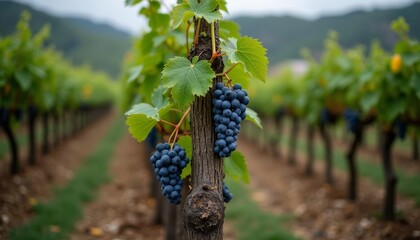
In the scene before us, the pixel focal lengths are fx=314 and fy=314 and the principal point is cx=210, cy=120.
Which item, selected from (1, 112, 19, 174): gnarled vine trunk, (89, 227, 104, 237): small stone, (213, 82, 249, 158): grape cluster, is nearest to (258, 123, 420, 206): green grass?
(89, 227, 104, 237): small stone

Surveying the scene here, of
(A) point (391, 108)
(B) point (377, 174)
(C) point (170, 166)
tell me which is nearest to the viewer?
(C) point (170, 166)

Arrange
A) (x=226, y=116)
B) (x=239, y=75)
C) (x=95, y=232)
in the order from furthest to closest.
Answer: (x=95, y=232)
(x=239, y=75)
(x=226, y=116)

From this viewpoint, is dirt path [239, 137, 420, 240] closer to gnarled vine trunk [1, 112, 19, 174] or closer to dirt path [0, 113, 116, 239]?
dirt path [0, 113, 116, 239]

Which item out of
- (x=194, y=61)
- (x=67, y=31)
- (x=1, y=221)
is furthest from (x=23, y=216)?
(x=67, y=31)

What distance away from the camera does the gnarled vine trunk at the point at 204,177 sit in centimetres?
189

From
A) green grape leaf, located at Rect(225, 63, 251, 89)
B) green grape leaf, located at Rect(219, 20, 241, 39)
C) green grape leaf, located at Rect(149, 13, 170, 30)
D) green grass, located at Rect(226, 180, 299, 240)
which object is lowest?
green grass, located at Rect(226, 180, 299, 240)

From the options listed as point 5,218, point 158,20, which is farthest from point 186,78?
point 5,218

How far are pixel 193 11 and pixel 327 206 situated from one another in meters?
6.40

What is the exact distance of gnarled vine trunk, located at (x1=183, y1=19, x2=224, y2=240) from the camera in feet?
6.20

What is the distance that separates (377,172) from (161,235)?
761 centimetres

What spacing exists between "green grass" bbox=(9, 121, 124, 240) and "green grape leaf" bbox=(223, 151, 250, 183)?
3.47 metres

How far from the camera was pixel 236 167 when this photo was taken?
8.37 ft

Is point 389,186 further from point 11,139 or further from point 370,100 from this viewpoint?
point 11,139

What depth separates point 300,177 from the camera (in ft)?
33.4
